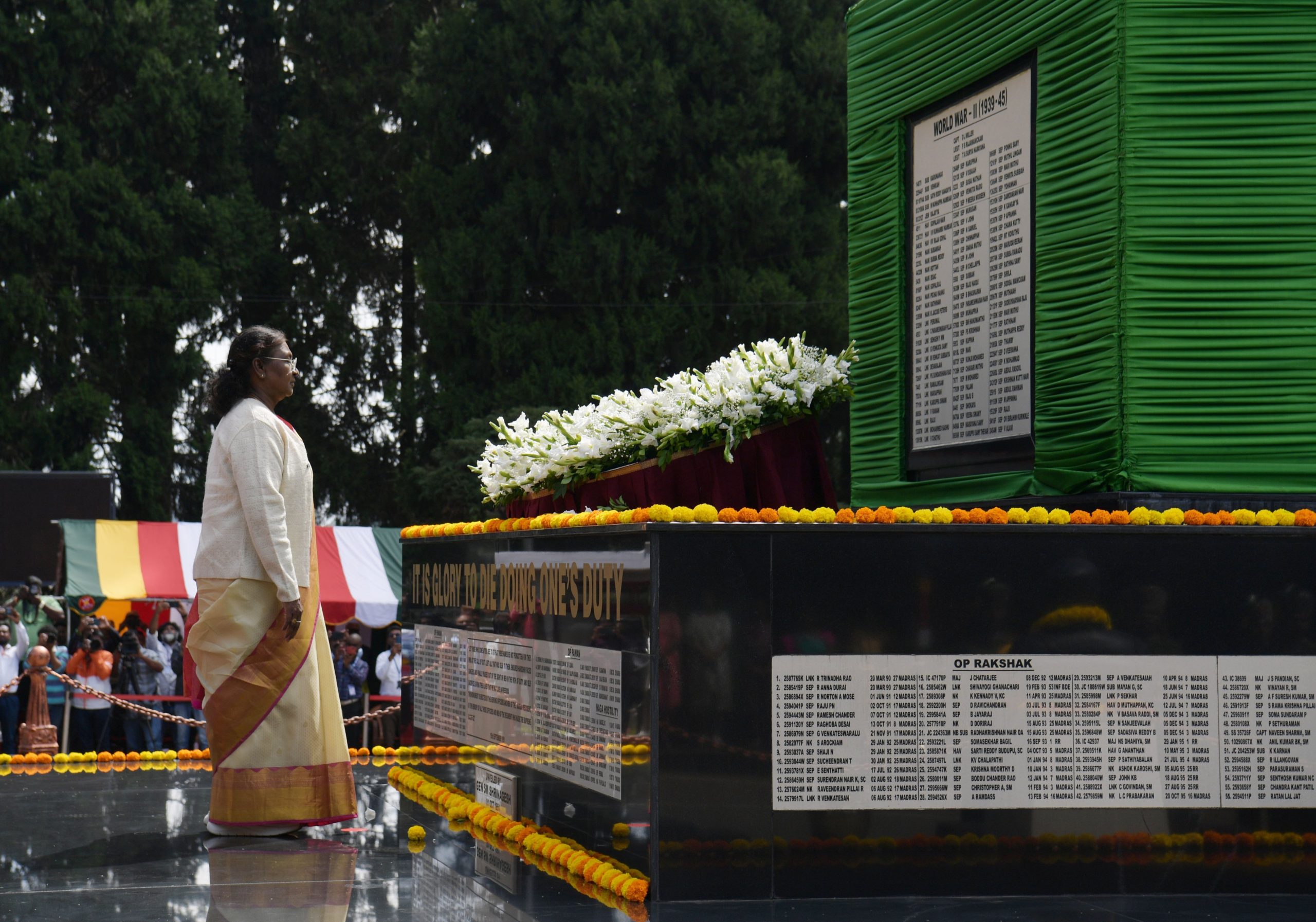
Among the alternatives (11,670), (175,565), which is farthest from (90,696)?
(175,565)

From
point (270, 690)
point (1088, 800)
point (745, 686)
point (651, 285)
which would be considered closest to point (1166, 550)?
point (1088, 800)

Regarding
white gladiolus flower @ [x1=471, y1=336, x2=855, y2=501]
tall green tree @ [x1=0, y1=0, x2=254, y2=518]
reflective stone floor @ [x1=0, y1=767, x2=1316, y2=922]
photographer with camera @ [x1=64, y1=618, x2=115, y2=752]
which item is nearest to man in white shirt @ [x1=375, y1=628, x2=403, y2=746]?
photographer with camera @ [x1=64, y1=618, x2=115, y2=752]

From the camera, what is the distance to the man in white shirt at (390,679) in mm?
15266

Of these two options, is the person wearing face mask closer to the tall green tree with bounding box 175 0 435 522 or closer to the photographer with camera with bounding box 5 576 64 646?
the photographer with camera with bounding box 5 576 64 646

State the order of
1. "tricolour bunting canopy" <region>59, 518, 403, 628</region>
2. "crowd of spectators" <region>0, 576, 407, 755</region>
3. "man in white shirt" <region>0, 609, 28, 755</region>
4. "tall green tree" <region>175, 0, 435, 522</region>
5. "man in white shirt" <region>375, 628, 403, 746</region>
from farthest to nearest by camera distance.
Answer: "tall green tree" <region>175, 0, 435, 522</region>
"tricolour bunting canopy" <region>59, 518, 403, 628</region>
"man in white shirt" <region>375, 628, 403, 746</region>
"crowd of spectators" <region>0, 576, 407, 755</region>
"man in white shirt" <region>0, 609, 28, 755</region>

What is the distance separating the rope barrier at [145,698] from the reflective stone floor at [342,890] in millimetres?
791

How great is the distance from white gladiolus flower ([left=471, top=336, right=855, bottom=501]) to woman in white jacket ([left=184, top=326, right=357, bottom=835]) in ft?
4.13

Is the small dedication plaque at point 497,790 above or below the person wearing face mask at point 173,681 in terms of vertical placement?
above

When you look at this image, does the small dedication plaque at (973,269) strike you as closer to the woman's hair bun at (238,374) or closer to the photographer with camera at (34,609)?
the woman's hair bun at (238,374)

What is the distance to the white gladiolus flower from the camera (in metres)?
6.38

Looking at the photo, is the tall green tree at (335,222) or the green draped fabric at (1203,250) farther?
the tall green tree at (335,222)

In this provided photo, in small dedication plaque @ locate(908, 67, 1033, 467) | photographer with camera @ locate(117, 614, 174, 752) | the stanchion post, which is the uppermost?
small dedication plaque @ locate(908, 67, 1033, 467)

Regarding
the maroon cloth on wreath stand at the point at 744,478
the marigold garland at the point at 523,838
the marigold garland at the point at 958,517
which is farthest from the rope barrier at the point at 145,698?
the marigold garland at the point at 958,517

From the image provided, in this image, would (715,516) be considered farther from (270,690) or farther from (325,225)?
(325,225)
